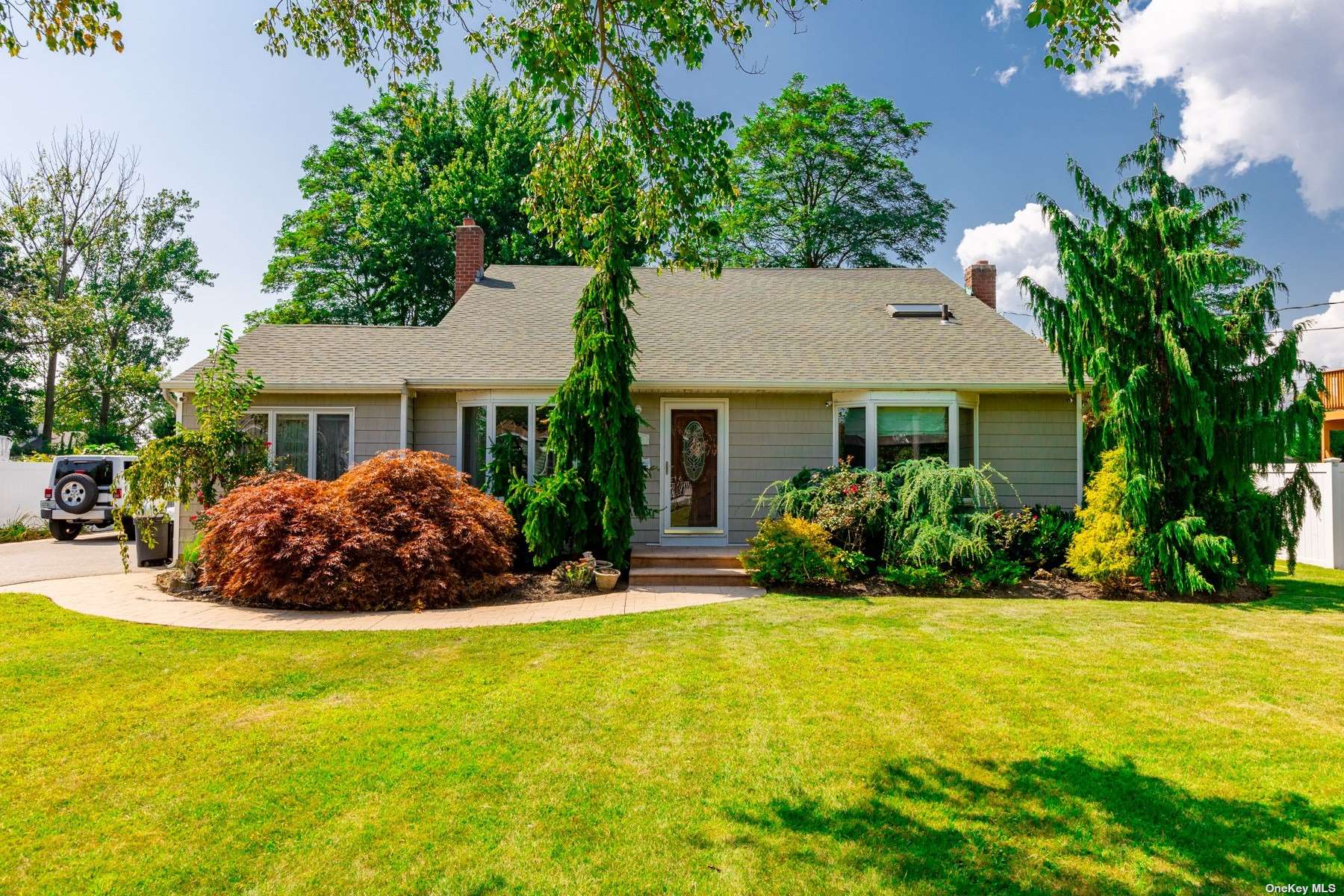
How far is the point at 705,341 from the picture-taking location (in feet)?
38.7

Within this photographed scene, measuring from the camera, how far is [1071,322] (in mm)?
8930

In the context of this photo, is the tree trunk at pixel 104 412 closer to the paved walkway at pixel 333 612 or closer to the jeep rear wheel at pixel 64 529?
the jeep rear wheel at pixel 64 529

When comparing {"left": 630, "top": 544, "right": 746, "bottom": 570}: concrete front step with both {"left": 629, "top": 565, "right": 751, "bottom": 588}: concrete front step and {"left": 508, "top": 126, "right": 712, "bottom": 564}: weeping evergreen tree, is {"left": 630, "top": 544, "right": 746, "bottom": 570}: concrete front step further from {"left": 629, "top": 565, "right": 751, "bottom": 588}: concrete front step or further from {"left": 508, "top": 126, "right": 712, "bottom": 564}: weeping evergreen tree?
{"left": 508, "top": 126, "right": 712, "bottom": 564}: weeping evergreen tree

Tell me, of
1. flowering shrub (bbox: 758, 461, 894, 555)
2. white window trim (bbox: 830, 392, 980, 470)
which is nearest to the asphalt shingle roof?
white window trim (bbox: 830, 392, 980, 470)

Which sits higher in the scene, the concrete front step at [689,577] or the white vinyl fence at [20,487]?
the white vinyl fence at [20,487]

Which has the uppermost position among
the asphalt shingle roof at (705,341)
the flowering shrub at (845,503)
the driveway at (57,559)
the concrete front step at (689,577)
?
the asphalt shingle roof at (705,341)

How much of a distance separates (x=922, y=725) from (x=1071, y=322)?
6.90 meters

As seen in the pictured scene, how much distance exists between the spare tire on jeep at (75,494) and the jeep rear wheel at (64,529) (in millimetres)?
462

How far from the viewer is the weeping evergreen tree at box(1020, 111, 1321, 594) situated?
827cm

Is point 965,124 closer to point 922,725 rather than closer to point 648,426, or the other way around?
point 648,426

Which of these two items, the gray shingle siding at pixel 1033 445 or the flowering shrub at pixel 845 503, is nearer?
the flowering shrub at pixel 845 503

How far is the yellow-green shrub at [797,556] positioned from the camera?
859cm

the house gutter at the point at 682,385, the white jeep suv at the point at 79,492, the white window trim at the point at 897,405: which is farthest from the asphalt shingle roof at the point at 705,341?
the white jeep suv at the point at 79,492

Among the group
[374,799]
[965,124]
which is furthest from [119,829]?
[965,124]
